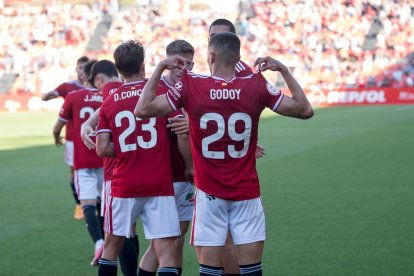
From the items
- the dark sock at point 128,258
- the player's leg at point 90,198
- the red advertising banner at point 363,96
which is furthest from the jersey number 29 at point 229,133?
the red advertising banner at point 363,96

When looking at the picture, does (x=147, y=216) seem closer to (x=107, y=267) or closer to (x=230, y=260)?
(x=107, y=267)

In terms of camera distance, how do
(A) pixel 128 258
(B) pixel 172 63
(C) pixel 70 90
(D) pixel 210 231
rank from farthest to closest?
(C) pixel 70 90
(A) pixel 128 258
(D) pixel 210 231
(B) pixel 172 63

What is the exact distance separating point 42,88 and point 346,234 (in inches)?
1285

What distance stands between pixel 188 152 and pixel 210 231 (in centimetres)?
76

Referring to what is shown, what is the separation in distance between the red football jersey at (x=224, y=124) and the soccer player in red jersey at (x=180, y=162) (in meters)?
→ 0.46

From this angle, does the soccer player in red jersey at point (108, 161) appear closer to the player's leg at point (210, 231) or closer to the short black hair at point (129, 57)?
the short black hair at point (129, 57)

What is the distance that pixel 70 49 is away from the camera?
Answer: 45.6 metres

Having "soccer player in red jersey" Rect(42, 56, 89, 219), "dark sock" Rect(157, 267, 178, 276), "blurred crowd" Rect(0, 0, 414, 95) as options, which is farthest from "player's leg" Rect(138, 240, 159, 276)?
"blurred crowd" Rect(0, 0, 414, 95)

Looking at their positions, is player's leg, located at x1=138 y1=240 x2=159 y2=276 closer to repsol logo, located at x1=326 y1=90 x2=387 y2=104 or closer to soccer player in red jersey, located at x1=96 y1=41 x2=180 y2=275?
soccer player in red jersey, located at x1=96 y1=41 x2=180 y2=275

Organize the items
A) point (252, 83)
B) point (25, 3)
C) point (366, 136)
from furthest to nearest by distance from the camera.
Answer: point (25, 3) < point (366, 136) < point (252, 83)

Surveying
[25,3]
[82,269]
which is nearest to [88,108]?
[82,269]

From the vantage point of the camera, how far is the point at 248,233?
5.87 metres

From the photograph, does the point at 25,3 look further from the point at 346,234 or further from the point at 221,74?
the point at 221,74

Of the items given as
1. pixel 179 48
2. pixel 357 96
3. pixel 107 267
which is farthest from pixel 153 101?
pixel 357 96
